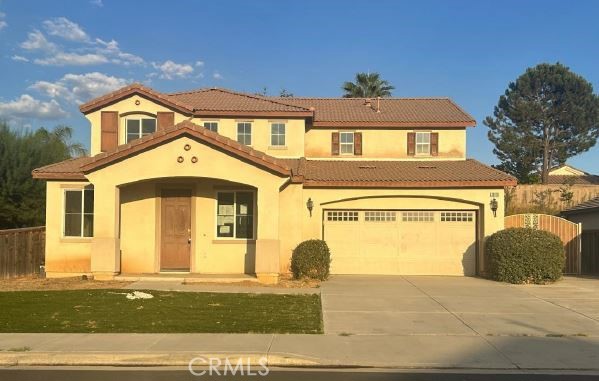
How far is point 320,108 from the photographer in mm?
24578

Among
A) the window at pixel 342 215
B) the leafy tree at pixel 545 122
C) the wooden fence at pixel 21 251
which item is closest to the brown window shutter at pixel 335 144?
the window at pixel 342 215

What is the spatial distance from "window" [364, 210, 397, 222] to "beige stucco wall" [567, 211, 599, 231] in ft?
28.5

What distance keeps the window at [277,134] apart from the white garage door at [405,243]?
9.70 ft

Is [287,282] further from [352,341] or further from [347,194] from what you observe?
[352,341]

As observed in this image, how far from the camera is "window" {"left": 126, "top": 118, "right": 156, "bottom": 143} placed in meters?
20.0

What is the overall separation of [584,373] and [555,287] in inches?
387

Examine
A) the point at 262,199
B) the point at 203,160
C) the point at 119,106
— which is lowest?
the point at 262,199

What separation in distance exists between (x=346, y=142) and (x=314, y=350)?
14.0 m

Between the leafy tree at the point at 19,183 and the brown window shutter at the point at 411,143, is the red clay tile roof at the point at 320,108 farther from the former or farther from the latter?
the leafy tree at the point at 19,183

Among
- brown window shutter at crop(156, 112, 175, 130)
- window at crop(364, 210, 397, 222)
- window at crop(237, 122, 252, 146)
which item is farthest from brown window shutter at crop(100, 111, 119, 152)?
window at crop(364, 210, 397, 222)

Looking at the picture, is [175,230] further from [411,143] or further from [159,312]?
[411,143]

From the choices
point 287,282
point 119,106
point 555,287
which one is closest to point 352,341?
point 287,282

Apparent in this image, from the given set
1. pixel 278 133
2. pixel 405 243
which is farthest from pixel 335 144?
pixel 405 243

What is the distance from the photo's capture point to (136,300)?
13.8 meters
